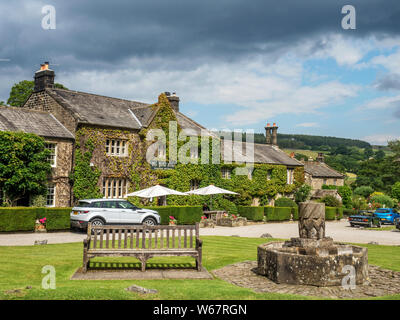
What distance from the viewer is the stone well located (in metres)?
9.03

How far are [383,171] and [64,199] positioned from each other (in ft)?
222

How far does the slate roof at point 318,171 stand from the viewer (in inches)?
2155

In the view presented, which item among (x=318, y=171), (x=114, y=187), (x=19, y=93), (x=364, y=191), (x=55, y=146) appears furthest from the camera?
(x=364, y=191)

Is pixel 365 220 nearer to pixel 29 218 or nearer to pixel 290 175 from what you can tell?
pixel 290 175

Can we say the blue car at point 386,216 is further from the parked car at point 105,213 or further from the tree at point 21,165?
the tree at point 21,165

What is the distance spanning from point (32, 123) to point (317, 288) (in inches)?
878

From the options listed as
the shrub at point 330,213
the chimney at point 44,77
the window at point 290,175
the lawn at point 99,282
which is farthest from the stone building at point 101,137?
the window at point 290,175

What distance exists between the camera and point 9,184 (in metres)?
22.6

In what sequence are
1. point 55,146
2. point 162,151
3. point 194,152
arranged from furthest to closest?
point 194,152, point 162,151, point 55,146

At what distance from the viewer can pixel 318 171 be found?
185 feet

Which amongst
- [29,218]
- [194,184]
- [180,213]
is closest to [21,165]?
[29,218]

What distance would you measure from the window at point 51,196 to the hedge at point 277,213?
17076 mm

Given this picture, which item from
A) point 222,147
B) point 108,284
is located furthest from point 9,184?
point 222,147
